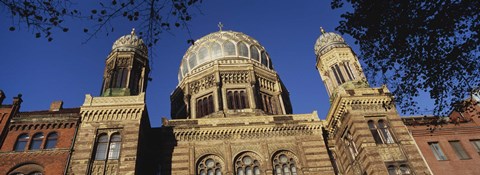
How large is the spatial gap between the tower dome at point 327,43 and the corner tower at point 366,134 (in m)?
3.14

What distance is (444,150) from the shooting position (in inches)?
970


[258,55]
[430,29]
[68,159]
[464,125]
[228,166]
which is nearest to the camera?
[430,29]

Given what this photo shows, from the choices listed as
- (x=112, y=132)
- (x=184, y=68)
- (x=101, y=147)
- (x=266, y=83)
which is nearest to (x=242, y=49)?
(x=266, y=83)

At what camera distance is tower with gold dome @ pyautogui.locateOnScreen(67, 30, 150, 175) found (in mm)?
20594

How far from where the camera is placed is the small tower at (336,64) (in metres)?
29.3

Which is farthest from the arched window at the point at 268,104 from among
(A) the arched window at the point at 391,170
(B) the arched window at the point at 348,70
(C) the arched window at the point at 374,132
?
(A) the arched window at the point at 391,170

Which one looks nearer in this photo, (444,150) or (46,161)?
(46,161)

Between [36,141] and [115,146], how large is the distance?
5.43 metres

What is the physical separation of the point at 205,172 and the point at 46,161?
963 centimetres

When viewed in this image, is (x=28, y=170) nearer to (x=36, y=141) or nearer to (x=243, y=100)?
(x=36, y=141)

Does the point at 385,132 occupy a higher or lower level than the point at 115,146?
lower

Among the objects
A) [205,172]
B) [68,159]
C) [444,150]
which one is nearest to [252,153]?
[205,172]

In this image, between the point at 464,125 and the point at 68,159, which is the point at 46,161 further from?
the point at 464,125

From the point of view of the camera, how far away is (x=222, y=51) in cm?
3741
